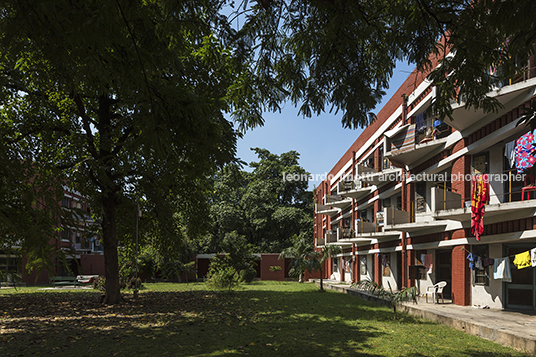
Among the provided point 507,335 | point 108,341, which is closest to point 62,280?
point 108,341

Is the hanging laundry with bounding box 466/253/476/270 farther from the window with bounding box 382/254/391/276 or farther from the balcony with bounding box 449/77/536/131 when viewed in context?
the window with bounding box 382/254/391/276

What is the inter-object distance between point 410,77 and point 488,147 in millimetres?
7955

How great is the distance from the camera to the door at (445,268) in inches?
726

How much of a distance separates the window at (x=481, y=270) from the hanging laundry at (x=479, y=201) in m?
1.49

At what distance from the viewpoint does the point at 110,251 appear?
631 inches

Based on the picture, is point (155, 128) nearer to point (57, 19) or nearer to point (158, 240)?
point (57, 19)

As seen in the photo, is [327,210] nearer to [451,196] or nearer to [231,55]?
[451,196]

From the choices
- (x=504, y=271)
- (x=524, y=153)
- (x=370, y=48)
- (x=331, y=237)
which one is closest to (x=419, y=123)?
(x=524, y=153)

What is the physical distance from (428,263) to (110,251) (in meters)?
14.1

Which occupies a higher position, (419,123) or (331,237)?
(419,123)

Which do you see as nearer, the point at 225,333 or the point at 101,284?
the point at 225,333

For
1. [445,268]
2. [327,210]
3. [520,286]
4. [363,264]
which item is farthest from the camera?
[327,210]

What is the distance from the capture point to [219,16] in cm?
712

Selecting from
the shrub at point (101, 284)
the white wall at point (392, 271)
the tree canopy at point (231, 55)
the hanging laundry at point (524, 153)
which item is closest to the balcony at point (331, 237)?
the white wall at point (392, 271)
